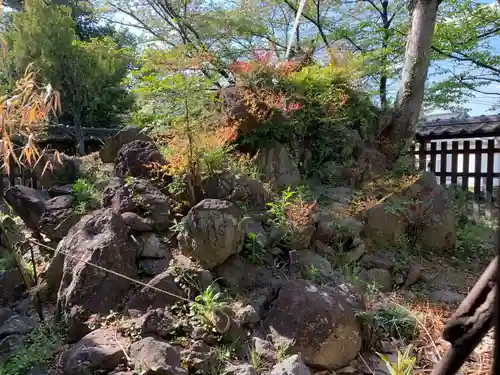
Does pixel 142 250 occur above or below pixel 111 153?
below

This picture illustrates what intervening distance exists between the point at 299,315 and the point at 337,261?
1183mm

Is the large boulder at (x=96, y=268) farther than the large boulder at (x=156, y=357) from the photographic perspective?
Yes

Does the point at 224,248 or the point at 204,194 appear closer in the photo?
the point at 224,248

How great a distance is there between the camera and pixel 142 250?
3.36 m

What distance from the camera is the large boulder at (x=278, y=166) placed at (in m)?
4.50

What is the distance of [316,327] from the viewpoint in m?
2.70

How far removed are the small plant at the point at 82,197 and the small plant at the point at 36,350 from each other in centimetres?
124

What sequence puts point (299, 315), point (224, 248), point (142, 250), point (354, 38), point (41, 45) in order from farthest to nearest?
point (354, 38), point (41, 45), point (142, 250), point (224, 248), point (299, 315)

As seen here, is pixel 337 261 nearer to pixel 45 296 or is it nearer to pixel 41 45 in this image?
pixel 45 296

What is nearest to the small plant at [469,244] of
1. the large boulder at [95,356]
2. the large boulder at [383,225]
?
the large boulder at [383,225]

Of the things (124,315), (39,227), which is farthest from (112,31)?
(124,315)

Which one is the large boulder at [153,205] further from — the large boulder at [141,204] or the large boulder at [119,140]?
the large boulder at [119,140]

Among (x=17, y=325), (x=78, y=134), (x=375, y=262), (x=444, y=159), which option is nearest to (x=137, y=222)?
(x=17, y=325)

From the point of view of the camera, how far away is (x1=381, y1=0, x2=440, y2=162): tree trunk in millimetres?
5680
